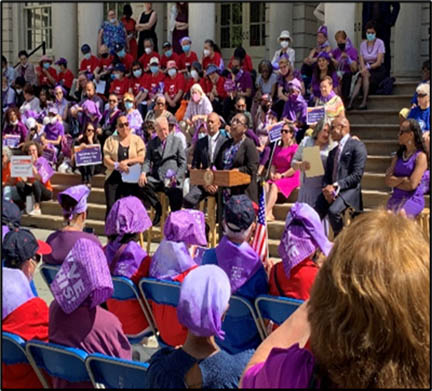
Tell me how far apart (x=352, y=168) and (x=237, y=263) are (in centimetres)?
349

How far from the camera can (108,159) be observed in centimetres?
954

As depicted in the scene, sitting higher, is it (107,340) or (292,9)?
(292,9)

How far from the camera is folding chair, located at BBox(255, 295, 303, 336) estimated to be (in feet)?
12.2

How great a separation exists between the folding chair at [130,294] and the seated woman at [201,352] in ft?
6.41

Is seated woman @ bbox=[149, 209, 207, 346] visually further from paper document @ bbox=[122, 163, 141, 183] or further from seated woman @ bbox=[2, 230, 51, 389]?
paper document @ bbox=[122, 163, 141, 183]

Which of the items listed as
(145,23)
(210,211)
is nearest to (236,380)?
(210,211)

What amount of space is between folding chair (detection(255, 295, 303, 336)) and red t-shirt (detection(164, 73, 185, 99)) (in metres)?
10.2

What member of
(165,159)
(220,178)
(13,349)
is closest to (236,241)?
(13,349)

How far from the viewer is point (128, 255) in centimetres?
472

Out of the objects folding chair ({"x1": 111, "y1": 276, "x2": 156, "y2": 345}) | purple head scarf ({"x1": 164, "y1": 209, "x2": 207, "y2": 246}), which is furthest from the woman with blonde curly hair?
purple head scarf ({"x1": 164, "y1": 209, "x2": 207, "y2": 246})

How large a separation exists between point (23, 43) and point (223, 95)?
13.1 metres

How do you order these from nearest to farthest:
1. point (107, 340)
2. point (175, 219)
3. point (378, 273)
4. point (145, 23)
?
point (378, 273) < point (107, 340) < point (175, 219) < point (145, 23)

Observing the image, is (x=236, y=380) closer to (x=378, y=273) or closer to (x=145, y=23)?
(x=378, y=273)

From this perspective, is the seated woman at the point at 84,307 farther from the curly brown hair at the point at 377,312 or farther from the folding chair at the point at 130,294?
the curly brown hair at the point at 377,312
